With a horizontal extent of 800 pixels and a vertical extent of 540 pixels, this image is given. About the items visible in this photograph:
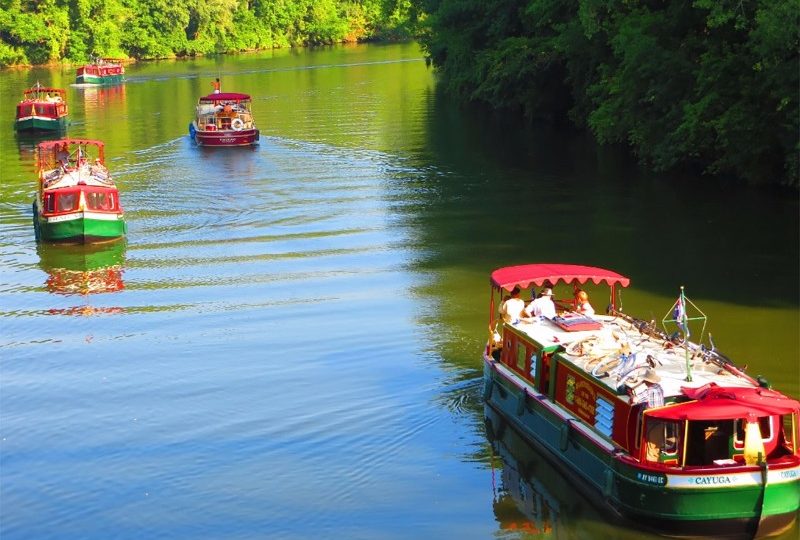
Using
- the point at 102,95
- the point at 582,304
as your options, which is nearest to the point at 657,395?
the point at 582,304

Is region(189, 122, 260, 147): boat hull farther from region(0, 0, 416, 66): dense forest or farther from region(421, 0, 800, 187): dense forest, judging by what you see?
region(0, 0, 416, 66): dense forest

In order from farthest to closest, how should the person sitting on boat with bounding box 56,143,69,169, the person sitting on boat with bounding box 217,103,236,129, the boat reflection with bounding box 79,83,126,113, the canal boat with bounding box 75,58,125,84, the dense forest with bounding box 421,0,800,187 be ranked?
the canal boat with bounding box 75,58,125,84
the boat reflection with bounding box 79,83,126,113
the person sitting on boat with bounding box 217,103,236,129
the person sitting on boat with bounding box 56,143,69,169
the dense forest with bounding box 421,0,800,187

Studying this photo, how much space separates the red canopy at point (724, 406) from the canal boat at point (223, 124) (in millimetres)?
48180

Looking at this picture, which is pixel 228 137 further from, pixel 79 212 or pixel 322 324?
pixel 322 324

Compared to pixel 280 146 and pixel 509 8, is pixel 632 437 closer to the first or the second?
pixel 280 146

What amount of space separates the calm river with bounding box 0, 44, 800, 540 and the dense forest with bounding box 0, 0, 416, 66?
3244 inches

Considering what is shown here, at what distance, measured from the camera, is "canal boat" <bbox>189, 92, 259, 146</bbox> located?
209ft

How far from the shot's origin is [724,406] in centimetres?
1770

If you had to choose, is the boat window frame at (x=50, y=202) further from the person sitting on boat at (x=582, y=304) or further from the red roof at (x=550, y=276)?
the person sitting on boat at (x=582, y=304)

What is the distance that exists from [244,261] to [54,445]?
14695 millimetres

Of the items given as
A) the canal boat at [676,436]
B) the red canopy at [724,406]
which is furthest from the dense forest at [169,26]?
the red canopy at [724,406]

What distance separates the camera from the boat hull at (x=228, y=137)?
6347 cm

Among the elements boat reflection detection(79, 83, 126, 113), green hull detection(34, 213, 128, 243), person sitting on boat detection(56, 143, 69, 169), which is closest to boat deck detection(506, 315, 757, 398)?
green hull detection(34, 213, 128, 243)

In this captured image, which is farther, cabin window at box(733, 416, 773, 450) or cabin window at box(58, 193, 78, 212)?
cabin window at box(58, 193, 78, 212)
